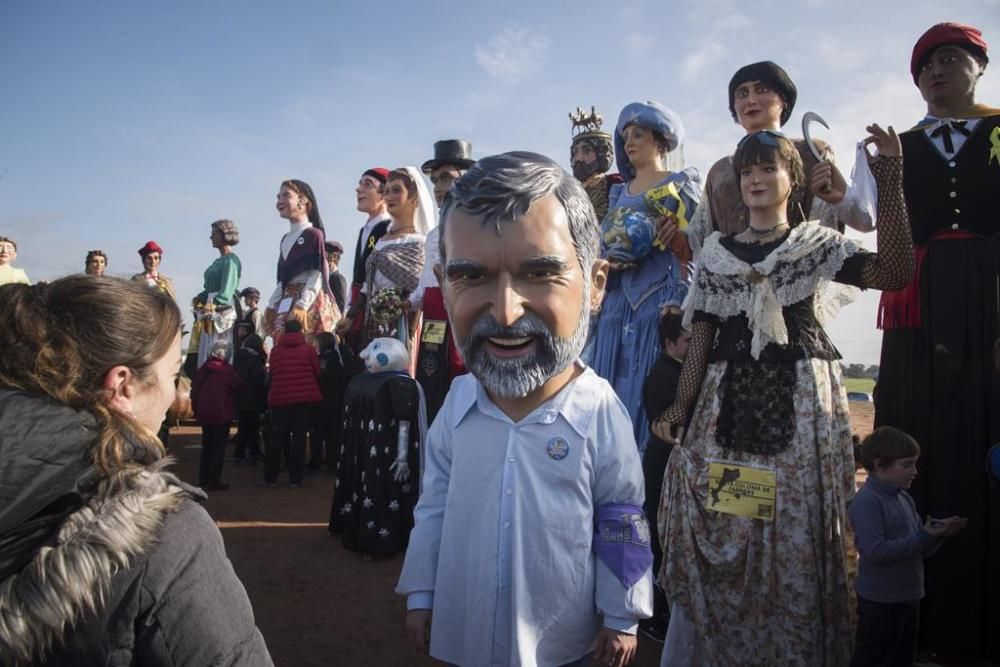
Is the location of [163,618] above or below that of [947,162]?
below

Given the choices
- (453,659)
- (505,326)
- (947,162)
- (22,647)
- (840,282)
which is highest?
(947,162)

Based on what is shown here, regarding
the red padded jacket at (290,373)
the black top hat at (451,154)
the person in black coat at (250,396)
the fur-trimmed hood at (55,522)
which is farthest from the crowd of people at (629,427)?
the person in black coat at (250,396)

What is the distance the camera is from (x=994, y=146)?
2.79 meters

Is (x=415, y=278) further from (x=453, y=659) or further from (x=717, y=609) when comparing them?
(x=453, y=659)

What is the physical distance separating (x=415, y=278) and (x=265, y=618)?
244 centimetres

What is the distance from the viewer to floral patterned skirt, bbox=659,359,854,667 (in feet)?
7.52

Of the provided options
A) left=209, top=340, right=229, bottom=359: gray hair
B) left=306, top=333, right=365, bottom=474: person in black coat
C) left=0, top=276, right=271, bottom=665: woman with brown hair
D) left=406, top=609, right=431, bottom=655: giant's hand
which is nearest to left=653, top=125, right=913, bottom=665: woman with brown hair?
left=406, top=609, right=431, bottom=655: giant's hand

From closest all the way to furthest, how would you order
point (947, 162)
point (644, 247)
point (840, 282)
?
point (840, 282)
point (947, 162)
point (644, 247)

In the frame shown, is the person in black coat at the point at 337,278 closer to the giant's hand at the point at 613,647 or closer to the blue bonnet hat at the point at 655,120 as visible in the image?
the blue bonnet hat at the point at 655,120

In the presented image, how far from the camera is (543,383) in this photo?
167 centimetres

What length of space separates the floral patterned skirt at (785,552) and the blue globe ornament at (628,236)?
104 cm

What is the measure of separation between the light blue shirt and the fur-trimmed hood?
729 mm

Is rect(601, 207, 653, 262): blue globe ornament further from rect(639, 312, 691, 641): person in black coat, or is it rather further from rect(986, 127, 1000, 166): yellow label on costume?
rect(986, 127, 1000, 166): yellow label on costume

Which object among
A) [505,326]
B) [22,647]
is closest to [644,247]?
[505,326]
